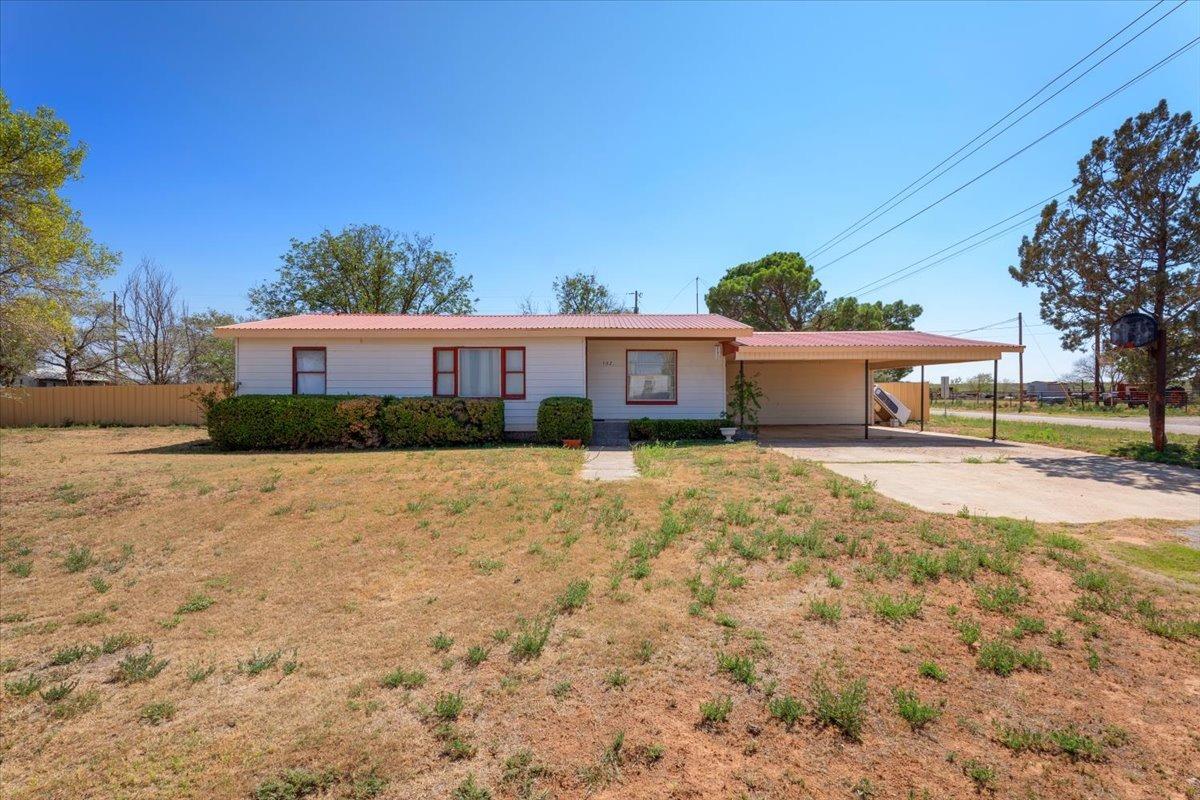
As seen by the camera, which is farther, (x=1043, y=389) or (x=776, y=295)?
(x=1043, y=389)

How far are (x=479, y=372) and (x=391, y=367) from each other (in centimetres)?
216

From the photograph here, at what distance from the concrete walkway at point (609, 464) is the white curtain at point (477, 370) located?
3.29 meters

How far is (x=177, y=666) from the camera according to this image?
10.9 feet

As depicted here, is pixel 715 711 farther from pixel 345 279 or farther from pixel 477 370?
pixel 345 279

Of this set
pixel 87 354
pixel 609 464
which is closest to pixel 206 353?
pixel 87 354

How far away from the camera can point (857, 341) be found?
15016 mm

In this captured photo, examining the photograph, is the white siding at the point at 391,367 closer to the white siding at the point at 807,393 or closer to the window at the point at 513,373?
the window at the point at 513,373

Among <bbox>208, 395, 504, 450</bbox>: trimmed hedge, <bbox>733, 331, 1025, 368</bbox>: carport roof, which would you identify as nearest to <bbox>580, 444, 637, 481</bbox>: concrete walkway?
<bbox>208, 395, 504, 450</bbox>: trimmed hedge

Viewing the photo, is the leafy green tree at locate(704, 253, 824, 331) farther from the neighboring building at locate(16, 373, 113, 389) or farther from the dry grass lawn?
the neighboring building at locate(16, 373, 113, 389)

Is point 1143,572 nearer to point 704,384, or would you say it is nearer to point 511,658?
point 511,658

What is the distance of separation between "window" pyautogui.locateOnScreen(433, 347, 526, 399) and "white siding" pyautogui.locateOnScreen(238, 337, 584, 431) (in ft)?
0.53

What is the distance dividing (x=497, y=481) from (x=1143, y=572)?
6612 millimetres

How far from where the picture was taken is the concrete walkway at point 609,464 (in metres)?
7.88

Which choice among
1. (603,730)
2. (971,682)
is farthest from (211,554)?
(971,682)
